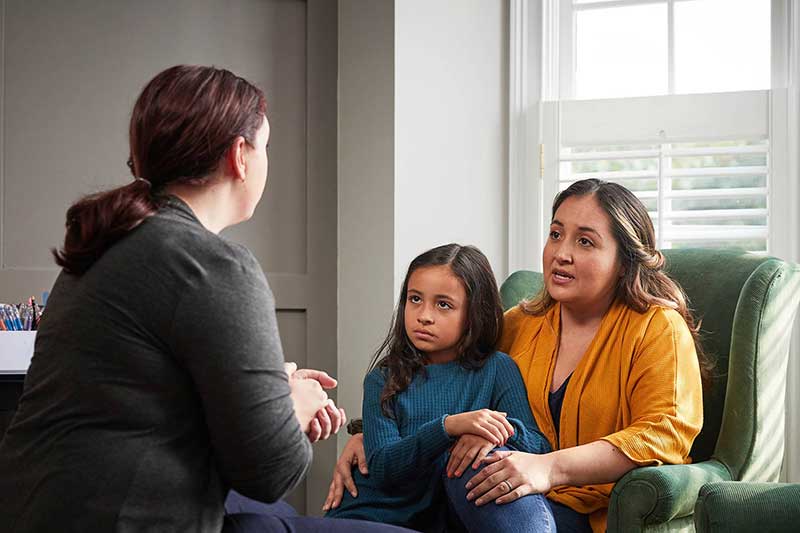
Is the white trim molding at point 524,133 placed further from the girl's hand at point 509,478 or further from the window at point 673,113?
the girl's hand at point 509,478

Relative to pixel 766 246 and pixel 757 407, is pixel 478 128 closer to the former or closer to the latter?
pixel 766 246

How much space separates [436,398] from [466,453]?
216 mm

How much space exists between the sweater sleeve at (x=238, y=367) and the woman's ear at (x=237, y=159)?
143 millimetres

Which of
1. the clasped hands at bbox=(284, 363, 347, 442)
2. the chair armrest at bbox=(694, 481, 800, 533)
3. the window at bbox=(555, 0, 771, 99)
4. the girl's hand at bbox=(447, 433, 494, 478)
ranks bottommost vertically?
the chair armrest at bbox=(694, 481, 800, 533)

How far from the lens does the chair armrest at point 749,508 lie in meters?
1.44

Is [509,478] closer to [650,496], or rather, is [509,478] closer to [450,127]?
[650,496]

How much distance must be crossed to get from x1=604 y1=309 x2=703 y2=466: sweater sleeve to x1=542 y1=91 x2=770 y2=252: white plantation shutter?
3.40 ft

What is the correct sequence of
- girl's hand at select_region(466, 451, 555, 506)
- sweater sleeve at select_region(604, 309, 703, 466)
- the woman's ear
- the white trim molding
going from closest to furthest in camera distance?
1. the woman's ear
2. girl's hand at select_region(466, 451, 555, 506)
3. sweater sleeve at select_region(604, 309, 703, 466)
4. the white trim molding

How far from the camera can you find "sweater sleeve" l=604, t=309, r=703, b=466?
65.6 inches

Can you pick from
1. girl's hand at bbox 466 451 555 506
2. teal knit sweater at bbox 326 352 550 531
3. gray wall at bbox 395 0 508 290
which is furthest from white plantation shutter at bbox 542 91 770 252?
girl's hand at bbox 466 451 555 506

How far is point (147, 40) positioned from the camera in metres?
2.85

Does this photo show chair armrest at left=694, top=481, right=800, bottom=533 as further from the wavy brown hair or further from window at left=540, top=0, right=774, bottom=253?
window at left=540, top=0, right=774, bottom=253

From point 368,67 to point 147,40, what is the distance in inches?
28.2

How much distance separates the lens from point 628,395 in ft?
5.83
